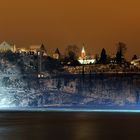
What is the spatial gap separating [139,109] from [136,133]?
79753mm

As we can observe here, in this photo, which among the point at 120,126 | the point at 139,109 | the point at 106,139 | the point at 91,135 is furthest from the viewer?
the point at 139,109

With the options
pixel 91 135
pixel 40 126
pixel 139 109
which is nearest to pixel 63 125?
pixel 40 126

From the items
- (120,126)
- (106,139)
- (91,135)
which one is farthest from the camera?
(120,126)

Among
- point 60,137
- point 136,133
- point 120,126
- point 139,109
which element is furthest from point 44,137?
point 139,109

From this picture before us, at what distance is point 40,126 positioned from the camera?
131625 millimetres

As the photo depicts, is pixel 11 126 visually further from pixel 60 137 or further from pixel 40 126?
pixel 60 137

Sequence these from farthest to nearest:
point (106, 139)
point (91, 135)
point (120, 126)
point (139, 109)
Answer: point (139, 109)
point (120, 126)
point (91, 135)
point (106, 139)

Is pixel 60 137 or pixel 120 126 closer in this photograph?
pixel 60 137

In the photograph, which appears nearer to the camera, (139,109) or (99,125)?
(99,125)

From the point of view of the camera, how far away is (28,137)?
110 meters

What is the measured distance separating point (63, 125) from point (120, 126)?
964cm

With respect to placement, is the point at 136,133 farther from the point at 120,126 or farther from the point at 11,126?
the point at 11,126

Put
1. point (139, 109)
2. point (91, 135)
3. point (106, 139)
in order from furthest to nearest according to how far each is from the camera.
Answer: point (139, 109), point (91, 135), point (106, 139)

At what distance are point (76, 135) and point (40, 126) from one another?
18633 millimetres
